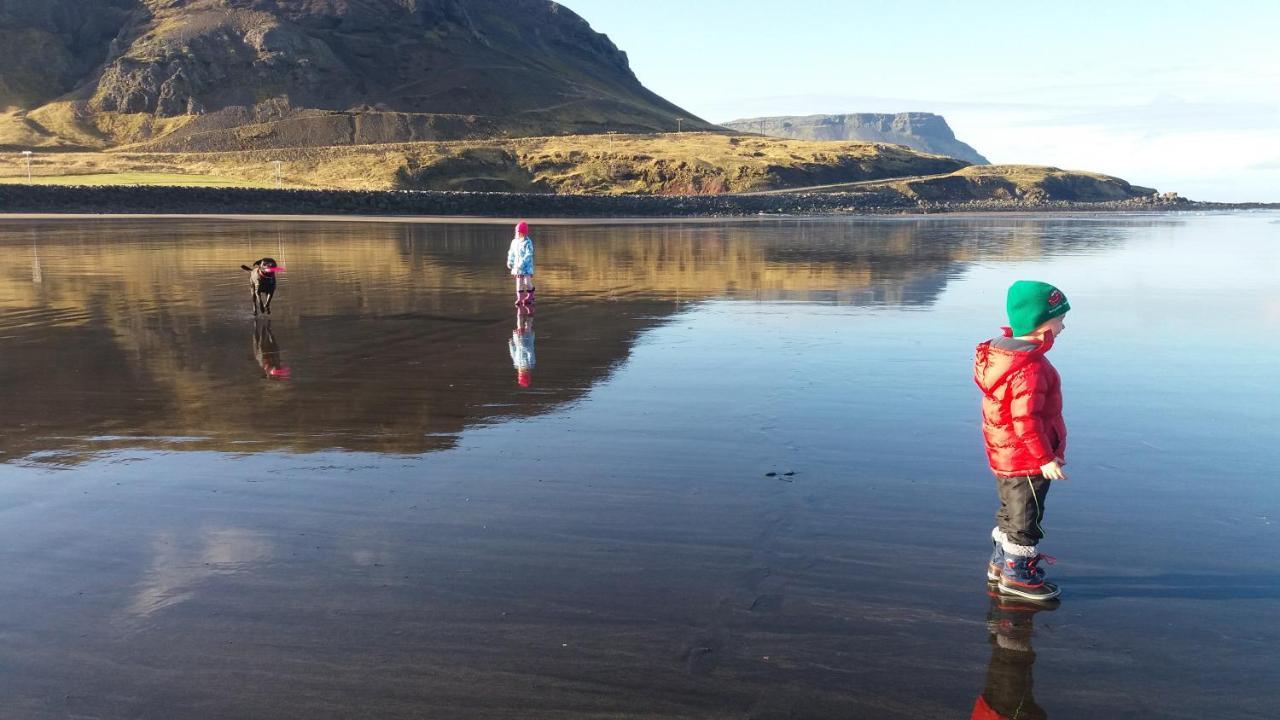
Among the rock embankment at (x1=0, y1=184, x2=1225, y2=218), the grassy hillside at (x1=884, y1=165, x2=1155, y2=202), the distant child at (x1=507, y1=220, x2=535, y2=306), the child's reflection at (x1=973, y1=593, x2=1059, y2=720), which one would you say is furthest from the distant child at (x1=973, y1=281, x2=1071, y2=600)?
the grassy hillside at (x1=884, y1=165, x2=1155, y2=202)

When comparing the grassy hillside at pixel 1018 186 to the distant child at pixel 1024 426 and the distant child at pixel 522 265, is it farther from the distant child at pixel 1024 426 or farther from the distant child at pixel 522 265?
the distant child at pixel 1024 426

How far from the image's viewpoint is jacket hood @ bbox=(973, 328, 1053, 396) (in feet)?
17.1

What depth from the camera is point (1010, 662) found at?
A: 459cm

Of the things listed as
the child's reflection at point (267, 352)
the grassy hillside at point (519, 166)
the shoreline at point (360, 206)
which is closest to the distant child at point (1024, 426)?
the child's reflection at point (267, 352)

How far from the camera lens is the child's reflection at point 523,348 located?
37.9 ft

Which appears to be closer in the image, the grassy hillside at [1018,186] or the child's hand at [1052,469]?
the child's hand at [1052,469]

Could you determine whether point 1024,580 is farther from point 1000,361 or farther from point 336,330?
point 336,330

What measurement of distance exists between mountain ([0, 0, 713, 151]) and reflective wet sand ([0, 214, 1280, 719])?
146 metres

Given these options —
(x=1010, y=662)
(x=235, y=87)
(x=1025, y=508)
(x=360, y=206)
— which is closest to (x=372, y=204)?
(x=360, y=206)

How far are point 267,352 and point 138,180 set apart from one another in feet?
303

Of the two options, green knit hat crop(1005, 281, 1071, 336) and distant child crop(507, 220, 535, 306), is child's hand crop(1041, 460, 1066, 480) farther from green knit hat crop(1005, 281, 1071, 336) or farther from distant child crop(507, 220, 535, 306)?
distant child crop(507, 220, 535, 306)

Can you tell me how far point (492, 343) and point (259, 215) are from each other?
6534 centimetres

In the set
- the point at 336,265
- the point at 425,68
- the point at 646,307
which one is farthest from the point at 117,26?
the point at 646,307

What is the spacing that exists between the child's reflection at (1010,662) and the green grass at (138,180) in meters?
94.9
